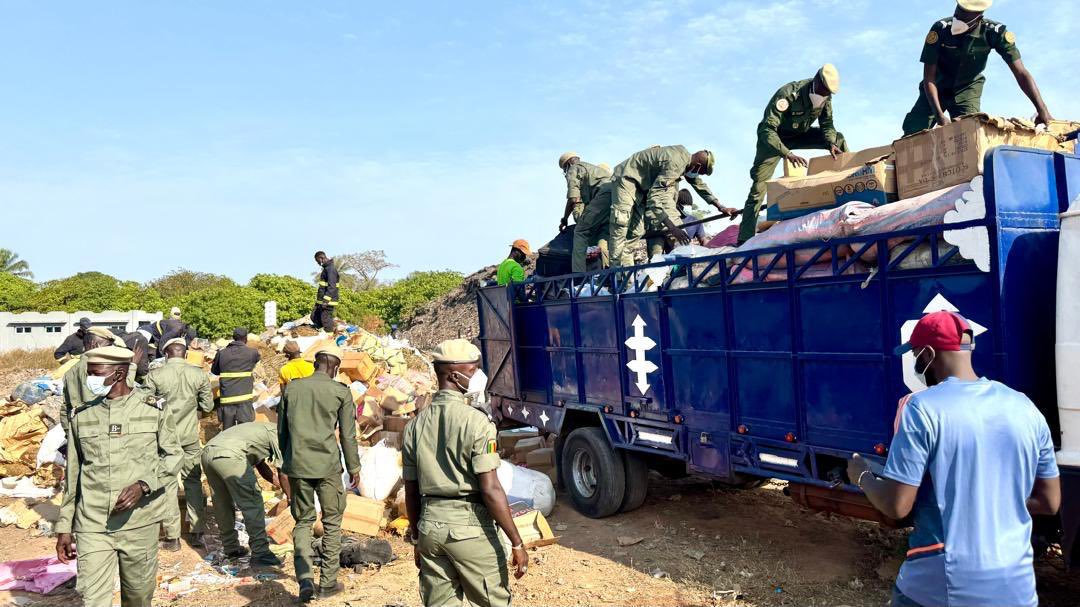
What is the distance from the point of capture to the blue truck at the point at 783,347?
144 inches

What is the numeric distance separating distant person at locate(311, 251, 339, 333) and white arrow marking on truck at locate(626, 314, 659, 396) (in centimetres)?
1005

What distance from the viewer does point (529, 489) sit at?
6777 mm

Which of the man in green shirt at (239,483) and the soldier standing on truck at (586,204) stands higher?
the soldier standing on truck at (586,204)

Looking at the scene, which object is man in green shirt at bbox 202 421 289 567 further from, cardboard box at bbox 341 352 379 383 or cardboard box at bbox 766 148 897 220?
cardboard box at bbox 341 352 379 383

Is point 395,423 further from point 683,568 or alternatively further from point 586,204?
point 683,568

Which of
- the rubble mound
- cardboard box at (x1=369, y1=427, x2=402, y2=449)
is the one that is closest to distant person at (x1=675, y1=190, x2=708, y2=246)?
cardboard box at (x1=369, y1=427, x2=402, y2=449)

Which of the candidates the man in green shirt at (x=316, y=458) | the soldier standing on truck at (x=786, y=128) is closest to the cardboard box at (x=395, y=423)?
the man in green shirt at (x=316, y=458)

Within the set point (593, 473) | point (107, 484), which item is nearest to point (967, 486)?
point (107, 484)

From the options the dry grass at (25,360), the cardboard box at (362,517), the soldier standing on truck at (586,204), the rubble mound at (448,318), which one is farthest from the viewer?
the dry grass at (25,360)

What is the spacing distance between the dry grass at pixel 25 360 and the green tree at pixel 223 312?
3.87 meters

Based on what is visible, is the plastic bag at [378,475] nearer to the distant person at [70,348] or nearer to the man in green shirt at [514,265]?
the man in green shirt at [514,265]

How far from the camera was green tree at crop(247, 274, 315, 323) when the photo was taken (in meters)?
23.6

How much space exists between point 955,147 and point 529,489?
440 cm

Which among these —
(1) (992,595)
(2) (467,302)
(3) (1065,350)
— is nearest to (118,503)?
(1) (992,595)
